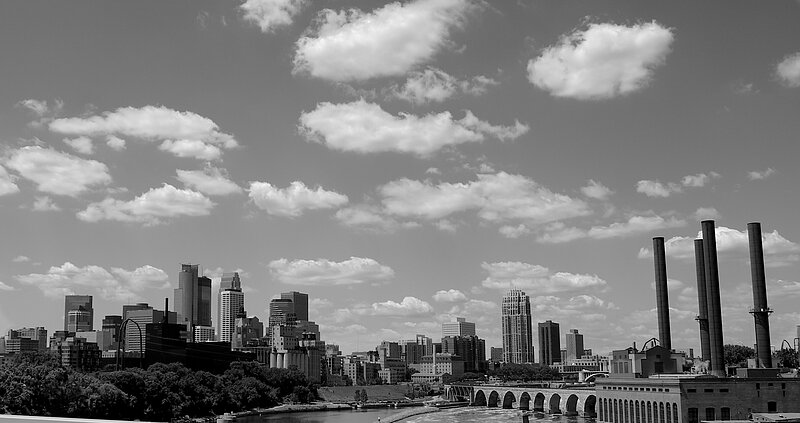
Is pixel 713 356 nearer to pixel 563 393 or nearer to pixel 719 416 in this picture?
pixel 719 416

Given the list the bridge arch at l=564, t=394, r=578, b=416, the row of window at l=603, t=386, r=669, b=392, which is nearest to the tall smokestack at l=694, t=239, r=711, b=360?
the row of window at l=603, t=386, r=669, b=392

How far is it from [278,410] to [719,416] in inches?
4869

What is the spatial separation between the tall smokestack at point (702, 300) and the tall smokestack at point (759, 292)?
7.89 m

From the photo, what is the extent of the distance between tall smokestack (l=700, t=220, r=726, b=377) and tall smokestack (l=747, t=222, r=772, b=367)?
14.8 feet

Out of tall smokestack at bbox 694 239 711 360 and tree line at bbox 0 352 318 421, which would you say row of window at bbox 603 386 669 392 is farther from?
tree line at bbox 0 352 318 421

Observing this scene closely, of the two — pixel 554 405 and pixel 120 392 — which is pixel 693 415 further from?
pixel 554 405

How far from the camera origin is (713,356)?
10631cm

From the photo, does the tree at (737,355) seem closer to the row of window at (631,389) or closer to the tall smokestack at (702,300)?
the tall smokestack at (702,300)

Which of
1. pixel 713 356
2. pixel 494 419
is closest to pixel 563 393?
pixel 494 419

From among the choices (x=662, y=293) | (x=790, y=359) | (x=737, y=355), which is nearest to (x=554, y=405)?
(x=737, y=355)

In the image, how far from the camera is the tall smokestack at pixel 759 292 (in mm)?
104812

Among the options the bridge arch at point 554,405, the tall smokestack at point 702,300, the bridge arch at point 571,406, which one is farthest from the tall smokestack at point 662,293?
the bridge arch at point 554,405

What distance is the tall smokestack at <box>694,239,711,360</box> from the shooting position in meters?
114

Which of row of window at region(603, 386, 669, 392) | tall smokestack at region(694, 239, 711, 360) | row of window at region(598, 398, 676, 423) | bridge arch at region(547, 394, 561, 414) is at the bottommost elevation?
bridge arch at region(547, 394, 561, 414)
